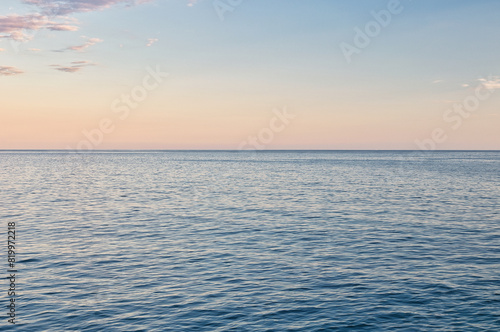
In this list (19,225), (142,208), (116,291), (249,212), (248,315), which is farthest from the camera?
(142,208)

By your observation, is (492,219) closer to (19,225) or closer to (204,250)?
(204,250)

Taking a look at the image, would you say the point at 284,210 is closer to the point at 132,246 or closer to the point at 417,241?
the point at 417,241

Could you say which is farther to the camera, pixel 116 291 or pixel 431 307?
pixel 116 291

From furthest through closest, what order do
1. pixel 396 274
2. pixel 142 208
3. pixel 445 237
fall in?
1. pixel 142 208
2. pixel 445 237
3. pixel 396 274

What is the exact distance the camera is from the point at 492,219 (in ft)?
153

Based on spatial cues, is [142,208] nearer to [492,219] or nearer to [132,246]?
[132,246]

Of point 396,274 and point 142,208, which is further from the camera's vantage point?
point 142,208

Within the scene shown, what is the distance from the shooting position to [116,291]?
23.7 m

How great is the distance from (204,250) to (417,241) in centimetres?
1862

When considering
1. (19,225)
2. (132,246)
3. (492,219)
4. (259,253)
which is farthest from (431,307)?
(19,225)

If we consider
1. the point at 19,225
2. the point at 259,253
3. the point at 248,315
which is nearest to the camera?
the point at 248,315

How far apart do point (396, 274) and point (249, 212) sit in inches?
1133

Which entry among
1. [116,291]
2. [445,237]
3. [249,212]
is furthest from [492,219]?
[116,291]

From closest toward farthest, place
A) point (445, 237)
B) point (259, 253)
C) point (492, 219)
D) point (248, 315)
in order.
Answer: point (248, 315) → point (259, 253) → point (445, 237) → point (492, 219)
